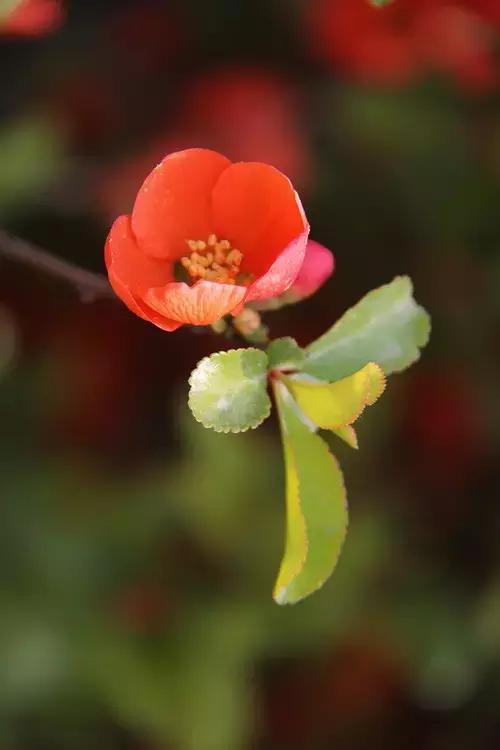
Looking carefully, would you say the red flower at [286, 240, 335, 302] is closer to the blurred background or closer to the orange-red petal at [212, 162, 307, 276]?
the orange-red petal at [212, 162, 307, 276]

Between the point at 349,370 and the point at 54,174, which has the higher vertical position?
the point at 349,370

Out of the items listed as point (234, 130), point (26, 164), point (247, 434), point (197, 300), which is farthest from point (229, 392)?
point (234, 130)

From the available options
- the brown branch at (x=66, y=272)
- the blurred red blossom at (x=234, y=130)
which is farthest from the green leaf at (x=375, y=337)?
the blurred red blossom at (x=234, y=130)

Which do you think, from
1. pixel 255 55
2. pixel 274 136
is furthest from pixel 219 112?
pixel 255 55

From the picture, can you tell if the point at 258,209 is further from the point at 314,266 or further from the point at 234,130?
the point at 234,130

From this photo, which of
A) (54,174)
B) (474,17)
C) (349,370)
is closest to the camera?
(349,370)

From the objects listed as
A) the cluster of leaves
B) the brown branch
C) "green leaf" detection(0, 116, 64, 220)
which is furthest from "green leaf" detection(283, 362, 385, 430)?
"green leaf" detection(0, 116, 64, 220)

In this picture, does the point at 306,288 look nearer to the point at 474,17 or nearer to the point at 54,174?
the point at 474,17
